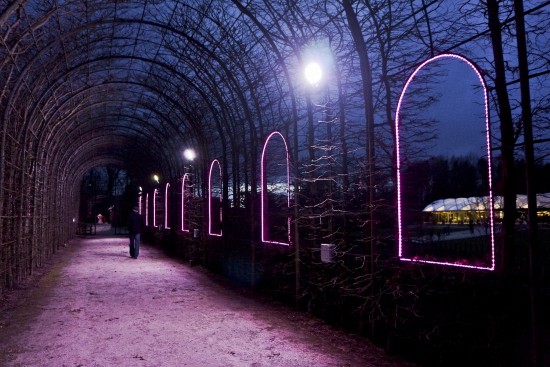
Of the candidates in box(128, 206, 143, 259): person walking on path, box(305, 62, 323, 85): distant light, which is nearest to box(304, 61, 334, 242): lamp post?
box(305, 62, 323, 85): distant light

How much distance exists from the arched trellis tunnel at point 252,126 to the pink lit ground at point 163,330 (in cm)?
66

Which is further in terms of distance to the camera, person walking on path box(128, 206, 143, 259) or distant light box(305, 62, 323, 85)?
person walking on path box(128, 206, 143, 259)

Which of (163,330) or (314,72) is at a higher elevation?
(314,72)

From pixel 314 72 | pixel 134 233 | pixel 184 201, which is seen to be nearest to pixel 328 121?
pixel 314 72

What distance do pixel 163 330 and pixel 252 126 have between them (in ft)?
17.8

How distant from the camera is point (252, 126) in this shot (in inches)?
451

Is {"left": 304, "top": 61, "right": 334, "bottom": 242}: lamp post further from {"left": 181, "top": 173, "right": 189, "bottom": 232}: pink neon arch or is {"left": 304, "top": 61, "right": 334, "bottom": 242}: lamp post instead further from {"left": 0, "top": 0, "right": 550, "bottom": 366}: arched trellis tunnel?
{"left": 181, "top": 173, "right": 189, "bottom": 232}: pink neon arch

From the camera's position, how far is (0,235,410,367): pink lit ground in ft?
19.5

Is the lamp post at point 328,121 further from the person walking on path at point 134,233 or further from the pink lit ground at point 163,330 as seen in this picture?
the person walking on path at point 134,233

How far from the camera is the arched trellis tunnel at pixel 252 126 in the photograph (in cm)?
687

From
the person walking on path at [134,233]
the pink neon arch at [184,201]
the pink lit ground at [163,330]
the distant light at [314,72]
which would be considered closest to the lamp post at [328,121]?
the distant light at [314,72]

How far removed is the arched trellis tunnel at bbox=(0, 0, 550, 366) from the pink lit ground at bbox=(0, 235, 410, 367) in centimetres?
66

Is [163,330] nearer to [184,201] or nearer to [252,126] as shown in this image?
[252,126]

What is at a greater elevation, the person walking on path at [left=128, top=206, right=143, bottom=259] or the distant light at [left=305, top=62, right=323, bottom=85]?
the distant light at [left=305, top=62, right=323, bottom=85]
